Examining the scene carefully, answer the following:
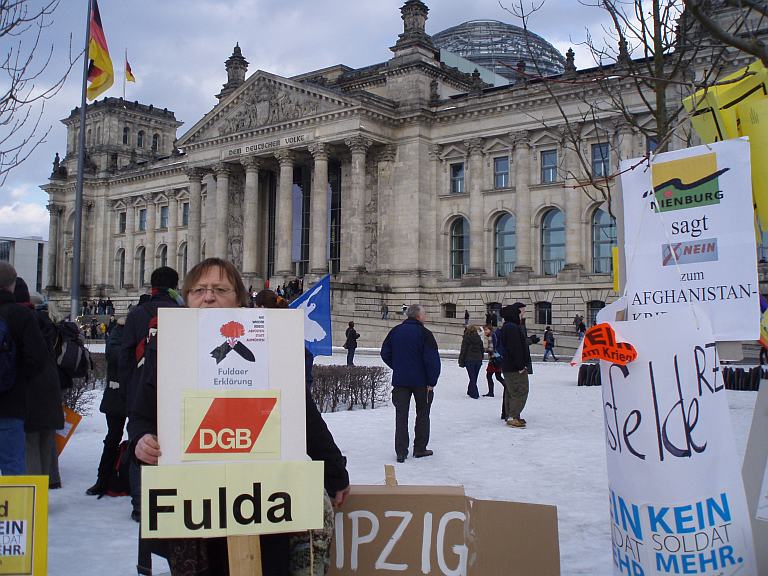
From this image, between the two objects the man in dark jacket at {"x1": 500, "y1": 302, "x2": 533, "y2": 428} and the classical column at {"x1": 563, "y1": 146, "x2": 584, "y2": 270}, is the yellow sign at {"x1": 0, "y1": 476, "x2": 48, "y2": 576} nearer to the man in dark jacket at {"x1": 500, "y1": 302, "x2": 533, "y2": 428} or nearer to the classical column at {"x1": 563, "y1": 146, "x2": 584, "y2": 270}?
the man in dark jacket at {"x1": 500, "y1": 302, "x2": 533, "y2": 428}

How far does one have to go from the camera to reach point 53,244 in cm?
7031

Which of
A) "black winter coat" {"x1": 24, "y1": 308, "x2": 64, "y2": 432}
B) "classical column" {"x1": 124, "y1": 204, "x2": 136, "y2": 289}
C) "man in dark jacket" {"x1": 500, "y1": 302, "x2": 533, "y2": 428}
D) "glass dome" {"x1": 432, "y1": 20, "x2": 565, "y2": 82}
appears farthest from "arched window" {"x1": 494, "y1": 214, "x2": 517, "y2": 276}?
"black winter coat" {"x1": 24, "y1": 308, "x2": 64, "y2": 432}

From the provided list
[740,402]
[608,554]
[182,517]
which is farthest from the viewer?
[740,402]

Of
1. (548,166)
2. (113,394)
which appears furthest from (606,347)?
(548,166)

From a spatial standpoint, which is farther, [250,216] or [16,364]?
[250,216]

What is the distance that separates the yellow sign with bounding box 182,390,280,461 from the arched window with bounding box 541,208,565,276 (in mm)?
39791

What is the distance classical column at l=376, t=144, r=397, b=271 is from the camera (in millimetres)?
46188

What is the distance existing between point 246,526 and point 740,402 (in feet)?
→ 49.5

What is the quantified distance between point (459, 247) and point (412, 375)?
3588cm

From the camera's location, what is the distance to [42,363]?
621 cm

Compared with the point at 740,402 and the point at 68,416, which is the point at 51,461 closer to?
the point at 68,416

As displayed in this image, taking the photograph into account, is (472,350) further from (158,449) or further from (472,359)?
(158,449)

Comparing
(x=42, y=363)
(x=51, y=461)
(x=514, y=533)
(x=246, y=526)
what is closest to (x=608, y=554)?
(x=514, y=533)

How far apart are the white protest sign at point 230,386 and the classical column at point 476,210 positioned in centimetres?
4095
